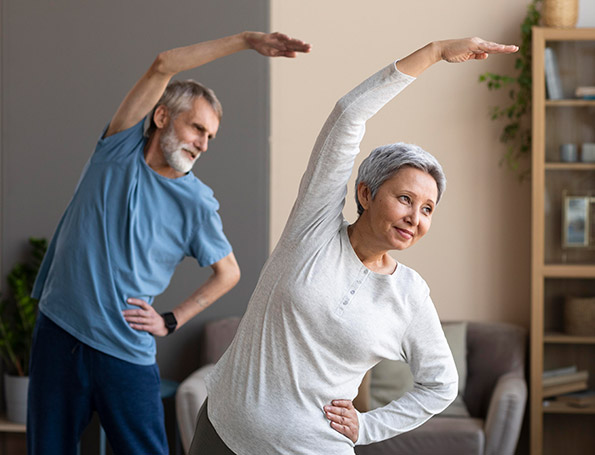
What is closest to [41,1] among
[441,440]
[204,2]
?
[204,2]

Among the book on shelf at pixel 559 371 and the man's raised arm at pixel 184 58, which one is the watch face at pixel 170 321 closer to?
the man's raised arm at pixel 184 58

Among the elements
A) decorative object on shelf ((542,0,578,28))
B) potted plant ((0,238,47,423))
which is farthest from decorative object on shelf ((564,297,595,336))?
potted plant ((0,238,47,423))

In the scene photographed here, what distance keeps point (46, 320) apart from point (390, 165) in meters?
1.17

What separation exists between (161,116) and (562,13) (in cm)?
228

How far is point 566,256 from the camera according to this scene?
3623 mm

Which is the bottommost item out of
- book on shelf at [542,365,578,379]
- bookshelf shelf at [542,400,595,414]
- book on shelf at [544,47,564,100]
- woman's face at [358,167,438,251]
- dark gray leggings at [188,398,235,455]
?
bookshelf shelf at [542,400,595,414]

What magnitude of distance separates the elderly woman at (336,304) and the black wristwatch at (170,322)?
831mm

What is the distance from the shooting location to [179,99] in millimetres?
2199

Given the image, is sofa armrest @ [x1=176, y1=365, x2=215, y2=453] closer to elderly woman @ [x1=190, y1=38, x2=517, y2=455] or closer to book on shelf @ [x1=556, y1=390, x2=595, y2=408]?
elderly woman @ [x1=190, y1=38, x2=517, y2=455]

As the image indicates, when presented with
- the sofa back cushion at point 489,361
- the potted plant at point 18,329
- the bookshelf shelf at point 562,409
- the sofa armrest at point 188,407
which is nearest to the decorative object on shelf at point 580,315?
the sofa back cushion at point 489,361

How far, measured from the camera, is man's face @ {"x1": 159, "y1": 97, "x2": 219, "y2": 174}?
2.15 metres

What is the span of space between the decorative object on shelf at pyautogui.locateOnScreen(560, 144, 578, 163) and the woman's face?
239cm

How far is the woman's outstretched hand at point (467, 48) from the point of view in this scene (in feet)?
4.42

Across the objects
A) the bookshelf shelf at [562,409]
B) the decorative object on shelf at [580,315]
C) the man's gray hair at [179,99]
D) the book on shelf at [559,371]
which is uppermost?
the man's gray hair at [179,99]
